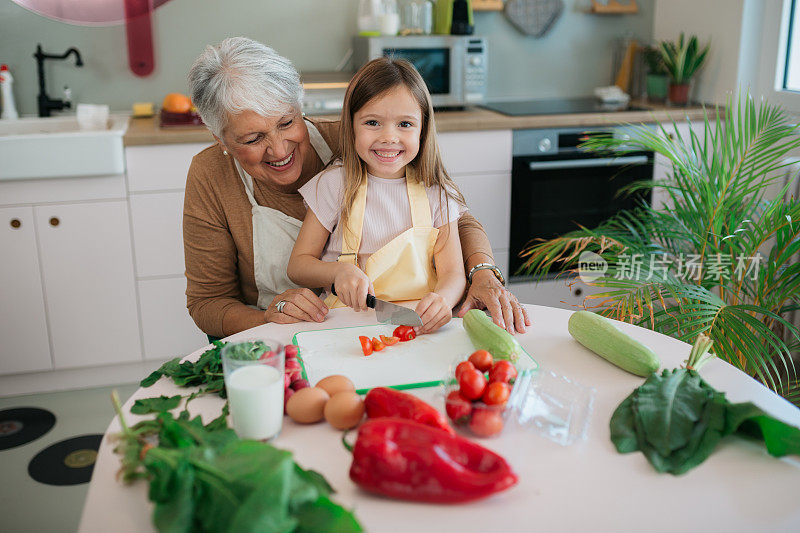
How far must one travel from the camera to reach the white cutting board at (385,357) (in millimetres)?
1184

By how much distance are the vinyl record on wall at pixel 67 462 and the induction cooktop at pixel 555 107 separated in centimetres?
201

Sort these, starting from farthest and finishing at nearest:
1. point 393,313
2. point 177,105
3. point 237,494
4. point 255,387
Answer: point 177,105 → point 393,313 → point 255,387 → point 237,494

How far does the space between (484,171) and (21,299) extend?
72.8 inches

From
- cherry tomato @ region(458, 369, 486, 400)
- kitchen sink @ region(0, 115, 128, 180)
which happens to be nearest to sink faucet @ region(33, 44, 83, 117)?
kitchen sink @ region(0, 115, 128, 180)


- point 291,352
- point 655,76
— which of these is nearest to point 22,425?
point 291,352

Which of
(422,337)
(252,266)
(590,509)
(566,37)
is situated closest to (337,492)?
(590,509)

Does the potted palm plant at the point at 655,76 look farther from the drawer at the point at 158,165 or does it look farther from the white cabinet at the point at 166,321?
the white cabinet at the point at 166,321

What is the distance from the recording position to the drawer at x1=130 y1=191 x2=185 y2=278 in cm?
270

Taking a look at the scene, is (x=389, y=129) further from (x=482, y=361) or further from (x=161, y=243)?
(x=161, y=243)

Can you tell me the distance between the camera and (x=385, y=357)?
1266 millimetres

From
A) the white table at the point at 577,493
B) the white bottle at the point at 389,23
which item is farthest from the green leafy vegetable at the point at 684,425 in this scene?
the white bottle at the point at 389,23

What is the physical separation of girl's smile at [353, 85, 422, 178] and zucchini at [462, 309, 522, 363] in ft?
1.56

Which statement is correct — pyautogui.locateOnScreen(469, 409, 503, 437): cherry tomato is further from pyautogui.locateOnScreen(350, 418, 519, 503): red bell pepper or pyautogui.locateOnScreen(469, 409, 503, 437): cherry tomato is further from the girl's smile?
the girl's smile

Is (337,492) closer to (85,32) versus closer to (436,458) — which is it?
(436,458)
